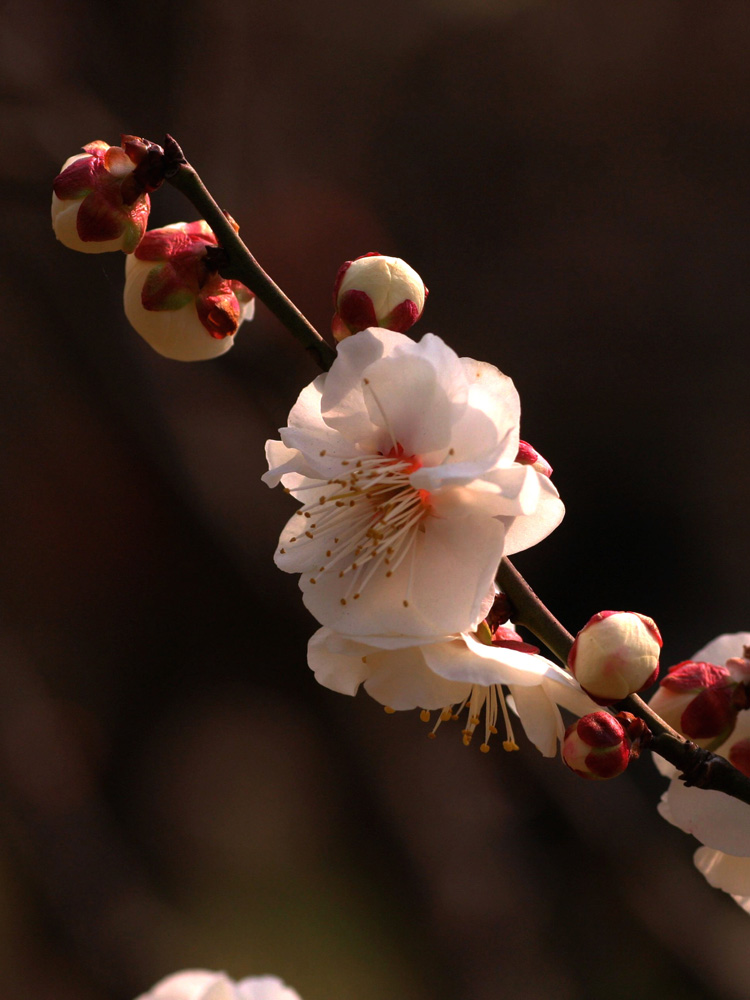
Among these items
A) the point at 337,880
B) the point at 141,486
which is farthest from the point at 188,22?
the point at 337,880

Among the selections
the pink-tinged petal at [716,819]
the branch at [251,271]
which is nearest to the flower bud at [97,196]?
the branch at [251,271]

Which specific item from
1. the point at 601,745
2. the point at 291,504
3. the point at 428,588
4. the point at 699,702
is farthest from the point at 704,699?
the point at 291,504

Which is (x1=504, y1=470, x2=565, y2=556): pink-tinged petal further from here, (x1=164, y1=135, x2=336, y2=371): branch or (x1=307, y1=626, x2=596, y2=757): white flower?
(x1=164, y1=135, x2=336, y2=371): branch

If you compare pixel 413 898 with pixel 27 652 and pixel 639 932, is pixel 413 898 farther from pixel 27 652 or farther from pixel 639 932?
pixel 27 652

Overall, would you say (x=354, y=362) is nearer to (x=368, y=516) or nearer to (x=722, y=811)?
(x=368, y=516)

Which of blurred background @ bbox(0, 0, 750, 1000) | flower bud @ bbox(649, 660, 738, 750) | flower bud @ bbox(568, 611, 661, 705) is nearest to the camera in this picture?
flower bud @ bbox(568, 611, 661, 705)

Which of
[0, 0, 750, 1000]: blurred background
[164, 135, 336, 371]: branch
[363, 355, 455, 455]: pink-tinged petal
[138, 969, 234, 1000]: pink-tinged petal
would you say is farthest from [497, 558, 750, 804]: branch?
[0, 0, 750, 1000]: blurred background
